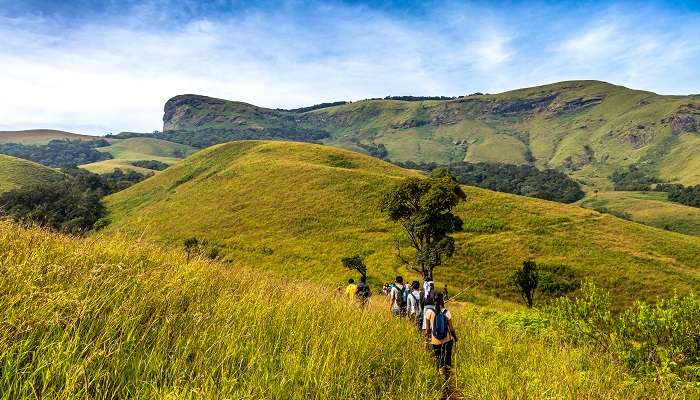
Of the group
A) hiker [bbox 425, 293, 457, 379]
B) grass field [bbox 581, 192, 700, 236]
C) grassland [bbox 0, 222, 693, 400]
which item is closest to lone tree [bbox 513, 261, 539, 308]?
hiker [bbox 425, 293, 457, 379]

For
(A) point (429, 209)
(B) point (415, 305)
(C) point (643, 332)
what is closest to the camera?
(C) point (643, 332)

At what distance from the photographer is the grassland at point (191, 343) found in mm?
2969

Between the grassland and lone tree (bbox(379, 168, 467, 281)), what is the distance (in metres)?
34.7

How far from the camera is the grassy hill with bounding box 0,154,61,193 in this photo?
130000mm

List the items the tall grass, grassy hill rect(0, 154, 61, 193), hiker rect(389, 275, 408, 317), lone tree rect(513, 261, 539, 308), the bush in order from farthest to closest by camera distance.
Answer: grassy hill rect(0, 154, 61, 193) → lone tree rect(513, 261, 539, 308) → hiker rect(389, 275, 408, 317) → the bush → the tall grass

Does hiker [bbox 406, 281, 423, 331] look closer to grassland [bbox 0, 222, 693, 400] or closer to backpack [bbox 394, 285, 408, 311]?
backpack [bbox 394, 285, 408, 311]

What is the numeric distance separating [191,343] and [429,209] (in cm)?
3856

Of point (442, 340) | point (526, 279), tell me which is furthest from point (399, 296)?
A: point (526, 279)

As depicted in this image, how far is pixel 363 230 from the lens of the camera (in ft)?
225

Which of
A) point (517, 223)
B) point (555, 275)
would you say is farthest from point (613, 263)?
point (517, 223)

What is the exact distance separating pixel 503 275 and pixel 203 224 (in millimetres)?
51752

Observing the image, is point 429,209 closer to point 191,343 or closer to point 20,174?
point 191,343

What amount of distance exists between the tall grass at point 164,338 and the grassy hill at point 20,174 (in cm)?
15368

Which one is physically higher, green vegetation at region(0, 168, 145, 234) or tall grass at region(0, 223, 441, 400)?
tall grass at region(0, 223, 441, 400)
